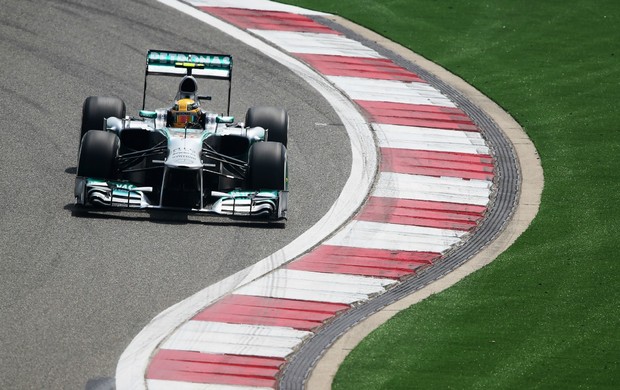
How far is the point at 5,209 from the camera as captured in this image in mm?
20844

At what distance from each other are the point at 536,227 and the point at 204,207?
16.2 feet

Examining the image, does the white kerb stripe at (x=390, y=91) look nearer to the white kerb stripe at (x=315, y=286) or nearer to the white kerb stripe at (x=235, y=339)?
the white kerb stripe at (x=315, y=286)

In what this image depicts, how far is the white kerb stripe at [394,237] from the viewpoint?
68.8ft

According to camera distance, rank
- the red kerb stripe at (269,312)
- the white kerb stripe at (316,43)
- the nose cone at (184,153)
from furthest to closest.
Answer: the white kerb stripe at (316,43) < the nose cone at (184,153) < the red kerb stripe at (269,312)

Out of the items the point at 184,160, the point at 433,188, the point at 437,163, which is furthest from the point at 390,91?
the point at 184,160

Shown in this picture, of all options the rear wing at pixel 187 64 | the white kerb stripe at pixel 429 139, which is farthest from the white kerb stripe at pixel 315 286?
the white kerb stripe at pixel 429 139

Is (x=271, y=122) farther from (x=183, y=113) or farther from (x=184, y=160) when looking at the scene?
(x=184, y=160)

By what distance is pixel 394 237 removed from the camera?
21297mm

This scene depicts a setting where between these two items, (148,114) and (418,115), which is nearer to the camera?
(148,114)

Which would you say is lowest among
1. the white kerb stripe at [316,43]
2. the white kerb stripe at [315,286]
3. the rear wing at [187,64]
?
the white kerb stripe at [315,286]

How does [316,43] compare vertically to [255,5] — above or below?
below

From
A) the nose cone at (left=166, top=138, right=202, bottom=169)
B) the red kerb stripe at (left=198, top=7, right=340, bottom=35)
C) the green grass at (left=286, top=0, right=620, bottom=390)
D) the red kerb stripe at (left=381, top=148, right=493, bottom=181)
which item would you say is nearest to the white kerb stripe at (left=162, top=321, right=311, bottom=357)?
the green grass at (left=286, top=0, right=620, bottom=390)

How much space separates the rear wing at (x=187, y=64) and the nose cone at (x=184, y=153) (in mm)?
1957

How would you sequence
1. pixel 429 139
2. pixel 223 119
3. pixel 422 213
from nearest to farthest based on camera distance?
pixel 422 213 < pixel 223 119 < pixel 429 139
